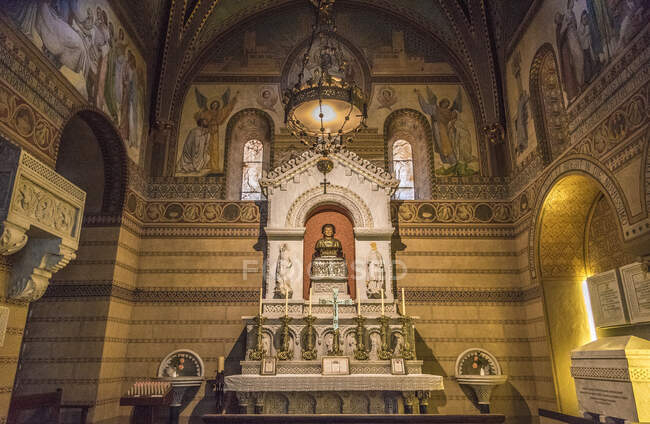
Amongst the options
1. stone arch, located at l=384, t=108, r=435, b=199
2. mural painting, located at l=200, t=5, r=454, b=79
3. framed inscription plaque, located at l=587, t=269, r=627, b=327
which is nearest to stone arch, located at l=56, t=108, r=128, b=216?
mural painting, located at l=200, t=5, r=454, b=79

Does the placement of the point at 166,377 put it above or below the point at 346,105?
below

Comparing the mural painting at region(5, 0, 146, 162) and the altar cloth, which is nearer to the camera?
the mural painting at region(5, 0, 146, 162)

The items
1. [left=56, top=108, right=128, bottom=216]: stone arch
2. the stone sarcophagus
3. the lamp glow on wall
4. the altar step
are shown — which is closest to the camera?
the altar step

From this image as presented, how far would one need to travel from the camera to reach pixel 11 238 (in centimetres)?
624

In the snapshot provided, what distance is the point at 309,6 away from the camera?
14.5m

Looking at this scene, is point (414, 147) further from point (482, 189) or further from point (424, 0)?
point (424, 0)

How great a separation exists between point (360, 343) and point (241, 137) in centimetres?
685

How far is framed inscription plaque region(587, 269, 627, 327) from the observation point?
9023mm

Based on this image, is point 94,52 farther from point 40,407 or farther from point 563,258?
point 563,258

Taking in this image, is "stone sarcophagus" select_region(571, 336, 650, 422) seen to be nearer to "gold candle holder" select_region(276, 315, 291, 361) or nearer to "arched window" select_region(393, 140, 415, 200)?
"gold candle holder" select_region(276, 315, 291, 361)

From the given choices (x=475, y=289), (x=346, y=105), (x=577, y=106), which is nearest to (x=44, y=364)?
(x=346, y=105)

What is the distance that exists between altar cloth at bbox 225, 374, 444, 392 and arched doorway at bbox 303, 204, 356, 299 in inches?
123

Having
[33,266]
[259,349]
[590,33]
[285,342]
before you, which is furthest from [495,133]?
[33,266]

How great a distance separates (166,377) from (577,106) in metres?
10.2
